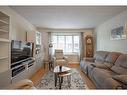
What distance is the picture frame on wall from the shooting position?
4199 mm

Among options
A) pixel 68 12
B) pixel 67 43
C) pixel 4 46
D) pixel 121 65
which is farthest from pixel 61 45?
pixel 4 46

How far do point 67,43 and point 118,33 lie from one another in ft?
14.0

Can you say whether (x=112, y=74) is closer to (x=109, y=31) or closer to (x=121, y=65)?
(x=121, y=65)

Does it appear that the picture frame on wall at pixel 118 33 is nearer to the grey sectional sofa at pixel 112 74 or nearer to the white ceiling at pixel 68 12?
the white ceiling at pixel 68 12

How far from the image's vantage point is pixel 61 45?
27.9ft

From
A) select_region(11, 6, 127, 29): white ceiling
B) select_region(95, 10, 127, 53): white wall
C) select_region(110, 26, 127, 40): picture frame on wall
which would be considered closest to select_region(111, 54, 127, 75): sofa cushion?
select_region(95, 10, 127, 53): white wall

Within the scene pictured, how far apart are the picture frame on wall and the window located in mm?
3452

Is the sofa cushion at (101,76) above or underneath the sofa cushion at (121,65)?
underneath

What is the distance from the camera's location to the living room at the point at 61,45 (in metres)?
2.94

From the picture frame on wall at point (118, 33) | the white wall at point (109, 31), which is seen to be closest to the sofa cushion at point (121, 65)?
the white wall at point (109, 31)

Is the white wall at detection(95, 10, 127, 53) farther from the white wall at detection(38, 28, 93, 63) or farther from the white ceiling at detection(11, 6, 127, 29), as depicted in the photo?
the white wall at detection(38, 28, 93, 63)
